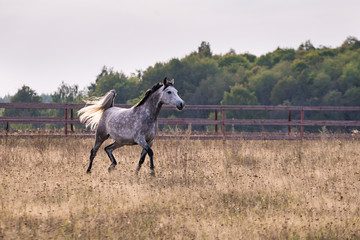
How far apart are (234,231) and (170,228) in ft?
2.65

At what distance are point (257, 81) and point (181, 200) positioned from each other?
2619 inches

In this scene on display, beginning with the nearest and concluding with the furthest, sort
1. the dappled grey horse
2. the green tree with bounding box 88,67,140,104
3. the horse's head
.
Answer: the horse's head → the dappled grey horse → the green tree with bounding box 88,67,140,104

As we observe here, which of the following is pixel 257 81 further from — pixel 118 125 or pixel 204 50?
pixel 118 125

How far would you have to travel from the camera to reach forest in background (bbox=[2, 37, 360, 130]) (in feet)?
204

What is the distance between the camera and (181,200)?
7.68 metres

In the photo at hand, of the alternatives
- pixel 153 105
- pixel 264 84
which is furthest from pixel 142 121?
pixel 264 84

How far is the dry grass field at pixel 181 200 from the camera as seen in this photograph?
20.4ft

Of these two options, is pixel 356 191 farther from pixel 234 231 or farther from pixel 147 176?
pixel 147 176

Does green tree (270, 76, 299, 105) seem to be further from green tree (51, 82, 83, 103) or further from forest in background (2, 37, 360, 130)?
green tree (51, 82, 83, 103)

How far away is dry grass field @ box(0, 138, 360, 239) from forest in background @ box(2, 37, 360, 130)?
1699 inches

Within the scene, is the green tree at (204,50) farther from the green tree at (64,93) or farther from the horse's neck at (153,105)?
the horse's neck at (153,105)

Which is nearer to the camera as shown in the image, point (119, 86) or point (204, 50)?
point (119, 86)

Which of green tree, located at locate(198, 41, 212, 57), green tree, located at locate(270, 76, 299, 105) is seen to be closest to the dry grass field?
green tree, located at locate(270, 76, 299, 105)

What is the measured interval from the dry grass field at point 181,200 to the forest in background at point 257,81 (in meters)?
43.2
